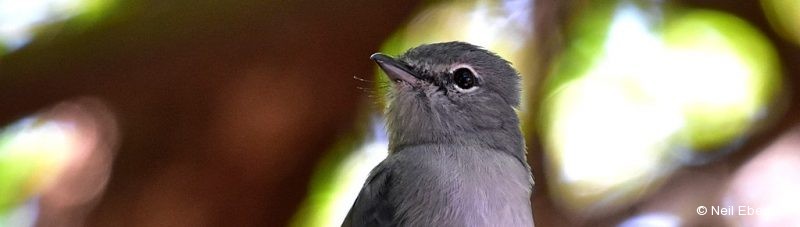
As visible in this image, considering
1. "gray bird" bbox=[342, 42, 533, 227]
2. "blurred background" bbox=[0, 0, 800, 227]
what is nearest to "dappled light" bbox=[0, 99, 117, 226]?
"blurred background" bbox=[0, 0, 800, 227]

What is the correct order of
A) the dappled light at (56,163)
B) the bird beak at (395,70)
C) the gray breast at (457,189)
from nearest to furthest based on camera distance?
1. the gray breast at (457,189)
2. the bird beak at (395,70)
3. the dappled light at (56,163)

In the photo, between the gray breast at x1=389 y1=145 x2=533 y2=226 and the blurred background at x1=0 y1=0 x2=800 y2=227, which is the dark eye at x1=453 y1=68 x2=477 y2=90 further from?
the blurred background at x1=0 y1=0 x2=800 y2=227

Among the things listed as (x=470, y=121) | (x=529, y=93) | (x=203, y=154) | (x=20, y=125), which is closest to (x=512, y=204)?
(x=470, y=121)

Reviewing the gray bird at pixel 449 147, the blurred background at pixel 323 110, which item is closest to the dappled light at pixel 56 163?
the blurred background at pixel 323 110

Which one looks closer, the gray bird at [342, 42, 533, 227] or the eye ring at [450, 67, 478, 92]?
the gray bird at [342, 42, 533, 227]

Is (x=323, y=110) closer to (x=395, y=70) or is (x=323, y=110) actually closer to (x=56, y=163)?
(x=56, y=163)

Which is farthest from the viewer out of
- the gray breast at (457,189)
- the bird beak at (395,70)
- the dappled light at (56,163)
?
the dappled light at (56,163)

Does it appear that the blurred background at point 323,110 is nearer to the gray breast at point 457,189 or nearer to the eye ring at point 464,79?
the eye ring at point 464,79

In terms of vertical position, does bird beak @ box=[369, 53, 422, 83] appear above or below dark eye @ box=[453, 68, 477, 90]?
above
